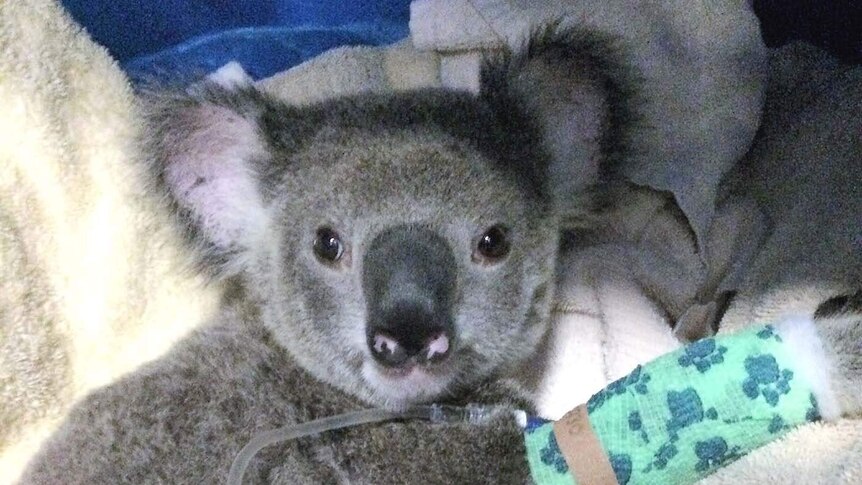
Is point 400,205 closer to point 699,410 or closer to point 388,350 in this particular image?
point 388,350

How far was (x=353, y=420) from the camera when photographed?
1578 mm

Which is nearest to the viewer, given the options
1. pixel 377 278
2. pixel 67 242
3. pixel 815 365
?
pixel 815 365

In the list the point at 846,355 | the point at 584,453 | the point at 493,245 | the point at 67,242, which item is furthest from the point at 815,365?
the point at 67,242

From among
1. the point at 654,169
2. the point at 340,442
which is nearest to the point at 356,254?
the point at 340,442

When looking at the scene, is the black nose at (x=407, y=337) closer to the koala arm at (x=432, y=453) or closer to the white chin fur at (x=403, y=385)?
the white chin fur at (x=403, y=385)

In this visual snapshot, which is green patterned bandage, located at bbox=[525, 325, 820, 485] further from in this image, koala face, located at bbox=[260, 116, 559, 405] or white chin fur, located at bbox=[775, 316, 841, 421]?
koala face, located at bbox=[260, 116, 559, 405]

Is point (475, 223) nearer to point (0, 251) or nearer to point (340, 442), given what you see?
point (340, 442)

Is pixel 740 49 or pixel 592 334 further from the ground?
pixel 740 49

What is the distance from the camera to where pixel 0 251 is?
202 centimetres

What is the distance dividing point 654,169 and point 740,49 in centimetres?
33

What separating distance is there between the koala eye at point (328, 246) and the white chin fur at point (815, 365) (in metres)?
0.75

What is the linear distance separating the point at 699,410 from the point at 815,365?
188mm

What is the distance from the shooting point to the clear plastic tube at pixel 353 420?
1506 millimetres

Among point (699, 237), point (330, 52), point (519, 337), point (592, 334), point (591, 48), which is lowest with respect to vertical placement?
point (592, 334)
